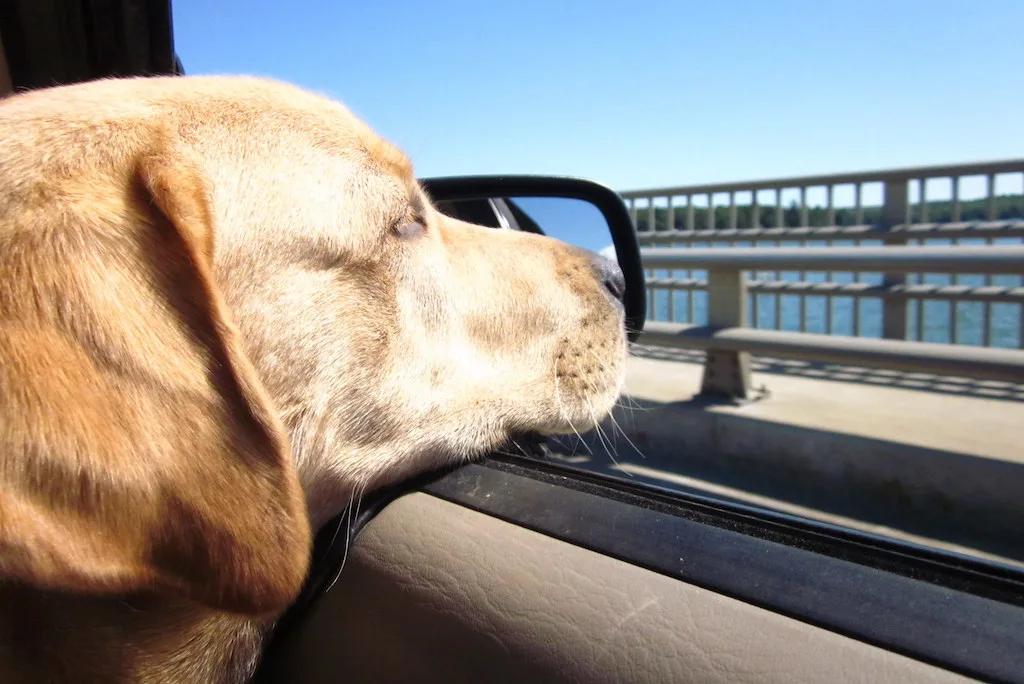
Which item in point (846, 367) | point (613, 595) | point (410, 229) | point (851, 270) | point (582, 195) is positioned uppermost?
point (582, 195)

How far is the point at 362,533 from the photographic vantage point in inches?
71.4

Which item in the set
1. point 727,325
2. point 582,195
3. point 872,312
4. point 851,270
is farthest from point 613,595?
point 872,312

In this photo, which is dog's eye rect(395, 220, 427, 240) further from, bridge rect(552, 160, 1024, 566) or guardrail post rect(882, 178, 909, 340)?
guardrail post rect(882, 178, 909, 340)

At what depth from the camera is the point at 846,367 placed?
6727 millimetres

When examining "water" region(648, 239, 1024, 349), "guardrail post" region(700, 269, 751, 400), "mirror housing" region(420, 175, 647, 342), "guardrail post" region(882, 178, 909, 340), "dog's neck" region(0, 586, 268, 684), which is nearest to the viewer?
"dog's neck" region(0, 586, 268, 684)

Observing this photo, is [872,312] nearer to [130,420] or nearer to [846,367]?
[846,367]

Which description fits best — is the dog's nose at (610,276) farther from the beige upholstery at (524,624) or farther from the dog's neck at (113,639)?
the dog's neck at (113,639)

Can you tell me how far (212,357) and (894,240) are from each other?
287 inches

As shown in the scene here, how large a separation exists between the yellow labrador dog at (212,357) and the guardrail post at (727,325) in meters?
4.09

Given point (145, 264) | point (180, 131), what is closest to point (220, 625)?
point (145, 264)

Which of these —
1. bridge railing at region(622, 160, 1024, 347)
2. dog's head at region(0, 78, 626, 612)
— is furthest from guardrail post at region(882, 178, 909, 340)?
dog's head at region(0, 78, 626, 612)

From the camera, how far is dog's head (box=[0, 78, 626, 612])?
3.59ft

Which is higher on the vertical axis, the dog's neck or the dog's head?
the dog's head

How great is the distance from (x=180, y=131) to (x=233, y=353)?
0.63 m
